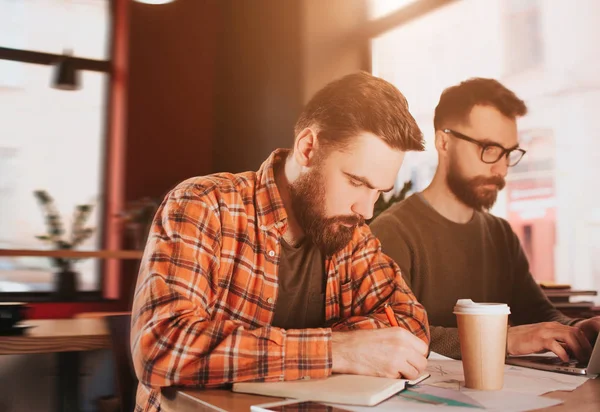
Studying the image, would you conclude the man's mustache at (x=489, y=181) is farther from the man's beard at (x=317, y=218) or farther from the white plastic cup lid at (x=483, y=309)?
the white plastic cup lid at (x=483, y=309)

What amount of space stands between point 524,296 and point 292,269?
0.65 metres

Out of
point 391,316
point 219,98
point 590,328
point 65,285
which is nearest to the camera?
point 391,316

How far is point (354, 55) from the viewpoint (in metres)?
1.80

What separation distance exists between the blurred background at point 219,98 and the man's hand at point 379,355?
0.60m

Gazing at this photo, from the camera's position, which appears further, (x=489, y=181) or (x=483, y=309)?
(x=489, y=181)

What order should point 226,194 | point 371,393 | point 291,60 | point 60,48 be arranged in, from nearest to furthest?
point 371,393 < point 226,194 < point 291,60 < point 60,48

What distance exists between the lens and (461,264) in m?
1.60

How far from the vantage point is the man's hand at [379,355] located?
1021mm

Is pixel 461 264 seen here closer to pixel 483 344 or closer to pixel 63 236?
pixel 483 344

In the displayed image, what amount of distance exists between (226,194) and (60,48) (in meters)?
2.98

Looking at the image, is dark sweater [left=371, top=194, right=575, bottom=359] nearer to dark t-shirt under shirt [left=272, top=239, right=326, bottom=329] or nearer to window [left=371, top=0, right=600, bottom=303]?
window [left=371, top=0, right=600, bottom=303]

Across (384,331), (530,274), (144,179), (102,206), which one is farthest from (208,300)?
(102,206)

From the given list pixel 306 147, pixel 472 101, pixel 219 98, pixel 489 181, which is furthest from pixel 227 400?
pixel 219 98

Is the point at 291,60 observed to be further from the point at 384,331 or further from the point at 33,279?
the point at 33,279
